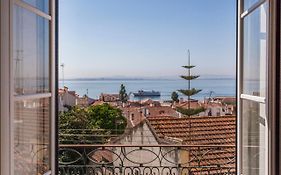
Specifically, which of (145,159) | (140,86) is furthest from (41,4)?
(140,86)

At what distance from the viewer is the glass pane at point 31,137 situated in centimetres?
167

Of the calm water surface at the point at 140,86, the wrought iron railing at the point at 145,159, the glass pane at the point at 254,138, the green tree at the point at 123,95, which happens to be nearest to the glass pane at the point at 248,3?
the glass pane at the point at 254,138

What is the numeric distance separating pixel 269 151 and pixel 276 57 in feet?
1.45

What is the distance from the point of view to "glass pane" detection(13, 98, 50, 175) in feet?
5.48

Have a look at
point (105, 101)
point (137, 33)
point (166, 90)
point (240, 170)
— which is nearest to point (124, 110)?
point (105, 101)

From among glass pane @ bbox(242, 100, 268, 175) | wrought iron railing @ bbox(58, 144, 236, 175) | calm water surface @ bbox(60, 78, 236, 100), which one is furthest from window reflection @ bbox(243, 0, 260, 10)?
calm water surface @ bbox(60, 78, 236, 100)

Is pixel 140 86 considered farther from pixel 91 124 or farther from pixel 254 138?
pixel 254 138

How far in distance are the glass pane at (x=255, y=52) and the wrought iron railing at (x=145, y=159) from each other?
2.21 m

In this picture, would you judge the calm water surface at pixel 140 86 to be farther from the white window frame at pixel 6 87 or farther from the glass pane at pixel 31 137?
the white window frame at pixel 6 87

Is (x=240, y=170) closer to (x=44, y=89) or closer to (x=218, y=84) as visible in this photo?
(x=44, y=89)

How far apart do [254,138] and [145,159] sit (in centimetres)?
248

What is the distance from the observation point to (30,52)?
182 centimetres

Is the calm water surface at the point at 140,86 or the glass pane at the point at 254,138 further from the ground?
the calm water surface at the point at 140,86

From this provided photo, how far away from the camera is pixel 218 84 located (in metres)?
4.52
